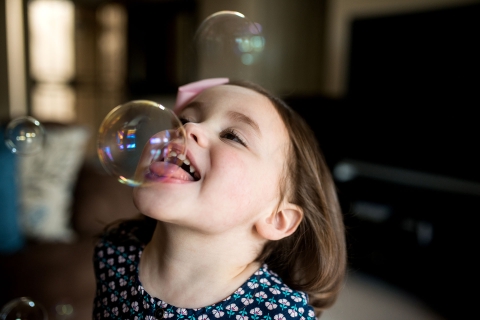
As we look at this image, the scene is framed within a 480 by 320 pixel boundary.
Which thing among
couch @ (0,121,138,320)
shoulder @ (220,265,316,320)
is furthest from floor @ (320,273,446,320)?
shoulder @ (220,265,316,320)

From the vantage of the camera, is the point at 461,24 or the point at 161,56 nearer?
the point at 461,24

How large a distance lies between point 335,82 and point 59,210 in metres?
2.08

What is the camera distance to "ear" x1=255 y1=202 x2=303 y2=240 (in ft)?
2.68

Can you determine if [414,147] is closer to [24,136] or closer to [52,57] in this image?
[24,136]

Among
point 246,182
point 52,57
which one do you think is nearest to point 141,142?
point 246,182

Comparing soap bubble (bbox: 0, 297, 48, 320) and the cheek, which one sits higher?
the cheek

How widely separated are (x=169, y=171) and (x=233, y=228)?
0.17 m

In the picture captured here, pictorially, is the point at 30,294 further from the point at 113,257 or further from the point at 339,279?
the point at 339,279

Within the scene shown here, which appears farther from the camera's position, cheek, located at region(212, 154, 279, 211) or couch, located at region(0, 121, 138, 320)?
couch, located at region(0, 121, 138, 320)

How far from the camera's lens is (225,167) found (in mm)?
728

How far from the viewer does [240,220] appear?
0.78m

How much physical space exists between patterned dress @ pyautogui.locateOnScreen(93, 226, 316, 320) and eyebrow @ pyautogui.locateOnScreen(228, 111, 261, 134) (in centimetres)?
27

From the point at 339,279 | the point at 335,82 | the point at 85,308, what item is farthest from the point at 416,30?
the point at 85,308

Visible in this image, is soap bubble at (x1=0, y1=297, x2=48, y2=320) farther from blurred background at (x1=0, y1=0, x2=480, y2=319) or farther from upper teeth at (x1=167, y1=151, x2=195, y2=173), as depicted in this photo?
upper teeth at (x1=167, y1=151, x2=195, y2=173)
